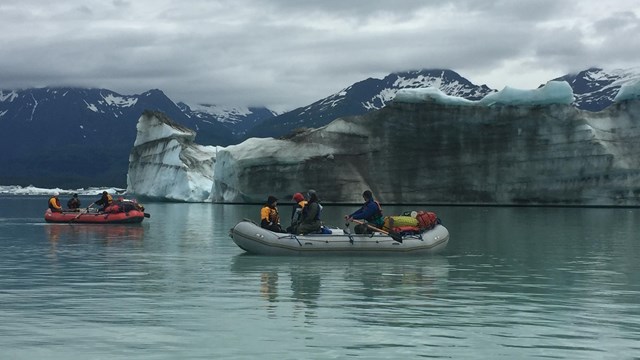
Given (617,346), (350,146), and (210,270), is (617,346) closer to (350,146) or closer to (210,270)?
(210,270)

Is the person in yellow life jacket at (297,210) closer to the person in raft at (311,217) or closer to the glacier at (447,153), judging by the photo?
the person in raft at (311,217)

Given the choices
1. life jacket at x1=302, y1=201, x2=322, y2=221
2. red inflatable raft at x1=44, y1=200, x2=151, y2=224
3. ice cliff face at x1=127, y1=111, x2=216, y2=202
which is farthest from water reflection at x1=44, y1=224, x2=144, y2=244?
ice cliff face at x1=127, y1=111, x2=216, y2=202

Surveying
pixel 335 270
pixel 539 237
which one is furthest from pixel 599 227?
pixel 335 270

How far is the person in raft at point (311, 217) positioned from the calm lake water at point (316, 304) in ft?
2.75

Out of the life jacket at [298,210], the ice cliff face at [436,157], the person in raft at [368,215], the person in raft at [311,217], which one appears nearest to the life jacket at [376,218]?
the person in raft at [368,215]

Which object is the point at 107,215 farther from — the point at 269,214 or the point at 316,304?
the point at 316,304

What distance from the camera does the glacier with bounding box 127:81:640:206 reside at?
6938 cm

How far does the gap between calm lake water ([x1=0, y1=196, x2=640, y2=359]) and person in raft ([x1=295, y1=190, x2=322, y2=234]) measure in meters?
0.84

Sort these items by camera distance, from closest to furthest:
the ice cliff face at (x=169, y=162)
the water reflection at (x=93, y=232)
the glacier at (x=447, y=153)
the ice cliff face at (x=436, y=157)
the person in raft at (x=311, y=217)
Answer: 1. the person in raft at (x=311, y=217)
2. the water reflection at (x=93, y=232)
3. the glacier at (x=447, y=153)
4. the ice cliff face at (x=436, y=157)
5. the ice cliff face at (x=169, y=162)

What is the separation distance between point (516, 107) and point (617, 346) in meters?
62.5

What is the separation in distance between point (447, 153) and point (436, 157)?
1011mm

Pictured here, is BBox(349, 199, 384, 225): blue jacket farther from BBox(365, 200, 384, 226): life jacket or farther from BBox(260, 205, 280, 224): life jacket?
BBox(260, 205, 280, 224): life jacket

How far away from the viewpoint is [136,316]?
13.0 meters

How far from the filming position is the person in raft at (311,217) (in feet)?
71.4
